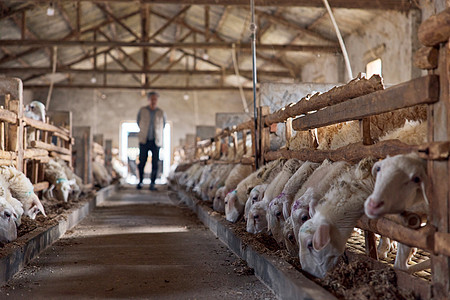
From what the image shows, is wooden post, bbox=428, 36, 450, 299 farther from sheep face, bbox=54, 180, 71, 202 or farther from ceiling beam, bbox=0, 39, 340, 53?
ceiling beam, bbox=0, 39, 340, 53

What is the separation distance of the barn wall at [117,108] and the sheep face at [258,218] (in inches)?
901

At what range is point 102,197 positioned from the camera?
990 cm

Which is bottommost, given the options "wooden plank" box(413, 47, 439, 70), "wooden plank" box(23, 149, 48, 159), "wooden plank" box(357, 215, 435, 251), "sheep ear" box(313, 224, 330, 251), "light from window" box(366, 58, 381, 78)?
"sheep ear" box(313, 224, 330, 251)

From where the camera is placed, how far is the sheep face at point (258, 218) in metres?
4.12

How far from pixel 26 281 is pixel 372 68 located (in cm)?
1153

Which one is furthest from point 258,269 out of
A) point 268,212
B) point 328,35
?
point 328,35

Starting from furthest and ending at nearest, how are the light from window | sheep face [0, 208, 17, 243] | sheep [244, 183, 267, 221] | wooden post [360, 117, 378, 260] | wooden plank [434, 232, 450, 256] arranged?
1. the light from window
2. sheep [244, 183, 267, 221]
3. sheep face [0, 208, 17, 243]
4. wooden post [360, 117, 378, 260]
5. wooden plank [434, 232, 450, 256]

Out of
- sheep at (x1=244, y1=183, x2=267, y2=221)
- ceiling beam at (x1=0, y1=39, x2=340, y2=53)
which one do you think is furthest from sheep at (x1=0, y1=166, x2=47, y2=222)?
ceiling beam at (x1=0, y1=39, x2=340, y2=53)

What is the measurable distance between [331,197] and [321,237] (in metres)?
0.28

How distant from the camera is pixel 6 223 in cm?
360

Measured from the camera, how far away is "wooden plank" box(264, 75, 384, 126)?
2979mm

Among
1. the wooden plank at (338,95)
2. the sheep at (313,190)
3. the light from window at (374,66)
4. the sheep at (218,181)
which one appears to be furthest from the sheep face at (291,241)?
the light from window at (374,66)

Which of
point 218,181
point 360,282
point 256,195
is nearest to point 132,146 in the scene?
point 218,181

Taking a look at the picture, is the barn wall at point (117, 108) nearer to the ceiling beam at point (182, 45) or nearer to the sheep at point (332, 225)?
the ceiling beam at point (182, 45)
